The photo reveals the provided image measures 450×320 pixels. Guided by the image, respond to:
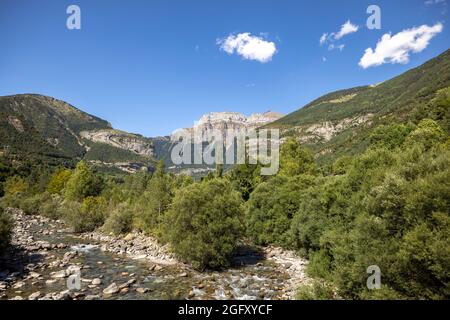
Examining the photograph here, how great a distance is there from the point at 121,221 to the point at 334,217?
3483 cm

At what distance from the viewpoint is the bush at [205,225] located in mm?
29281

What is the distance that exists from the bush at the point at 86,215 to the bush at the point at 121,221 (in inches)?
258

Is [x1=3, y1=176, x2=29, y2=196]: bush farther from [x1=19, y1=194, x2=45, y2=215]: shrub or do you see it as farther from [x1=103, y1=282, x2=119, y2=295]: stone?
[x1=103, y1=282, x2=119, y2=295]: stone

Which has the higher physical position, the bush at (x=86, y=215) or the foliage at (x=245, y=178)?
the foliage at (x=245, y=178)

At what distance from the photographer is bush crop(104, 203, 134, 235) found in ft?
156

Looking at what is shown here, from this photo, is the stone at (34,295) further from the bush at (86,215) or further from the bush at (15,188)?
the bush at (15,188)

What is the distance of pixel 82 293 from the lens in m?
22.3

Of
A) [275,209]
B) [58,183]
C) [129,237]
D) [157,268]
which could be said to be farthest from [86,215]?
[58,183]

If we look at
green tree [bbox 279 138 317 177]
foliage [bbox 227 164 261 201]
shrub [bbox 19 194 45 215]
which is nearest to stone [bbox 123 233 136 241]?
foliage [bbox 227 164 261 201]

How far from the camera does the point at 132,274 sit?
1096 inches

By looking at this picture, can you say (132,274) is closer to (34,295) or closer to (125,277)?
(125,277)

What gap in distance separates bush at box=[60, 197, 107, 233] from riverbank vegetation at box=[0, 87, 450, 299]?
0.57ft

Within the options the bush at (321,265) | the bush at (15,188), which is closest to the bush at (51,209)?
the bush at (15,188)
